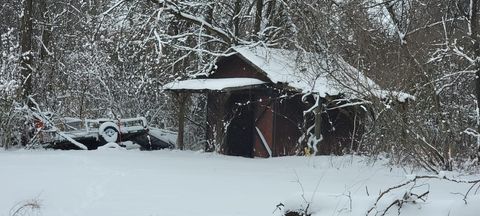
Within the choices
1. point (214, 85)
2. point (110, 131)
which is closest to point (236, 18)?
point (214, 85)

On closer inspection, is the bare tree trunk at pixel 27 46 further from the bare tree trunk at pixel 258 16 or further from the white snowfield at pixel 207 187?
the bare tree trunk at pixel 258 16

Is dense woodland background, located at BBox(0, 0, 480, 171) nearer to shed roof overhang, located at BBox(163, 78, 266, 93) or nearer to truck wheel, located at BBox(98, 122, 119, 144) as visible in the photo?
shed roof overhang, located at BBox(163, 78, 266, 93)

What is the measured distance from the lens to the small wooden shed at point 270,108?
15.1m

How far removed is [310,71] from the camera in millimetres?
14344

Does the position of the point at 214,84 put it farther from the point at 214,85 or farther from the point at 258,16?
the point at 258,16

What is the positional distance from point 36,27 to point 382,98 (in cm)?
1484

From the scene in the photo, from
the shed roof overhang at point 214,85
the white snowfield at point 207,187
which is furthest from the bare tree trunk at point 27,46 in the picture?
the white snowfield at point 207,187

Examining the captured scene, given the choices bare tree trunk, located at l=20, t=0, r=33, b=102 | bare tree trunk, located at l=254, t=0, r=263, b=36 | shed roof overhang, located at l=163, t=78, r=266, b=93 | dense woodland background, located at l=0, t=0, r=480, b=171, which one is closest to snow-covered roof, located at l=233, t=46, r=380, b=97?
dense woodland background, located at l=0, t=0, r=480, b=171

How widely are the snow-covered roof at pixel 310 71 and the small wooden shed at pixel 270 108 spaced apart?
3 cm

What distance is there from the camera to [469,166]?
10.5 metres

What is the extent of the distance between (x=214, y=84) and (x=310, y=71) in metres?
3.45

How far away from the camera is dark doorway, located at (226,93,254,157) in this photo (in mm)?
17984

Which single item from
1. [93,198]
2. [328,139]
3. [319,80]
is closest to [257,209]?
[93,198]

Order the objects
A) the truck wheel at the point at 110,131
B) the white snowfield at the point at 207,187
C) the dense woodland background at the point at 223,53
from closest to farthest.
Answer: the white snowfield at the point at 207,187
the dense woodland background at the point at 223,53
the truck wheel at the point at 110,131
